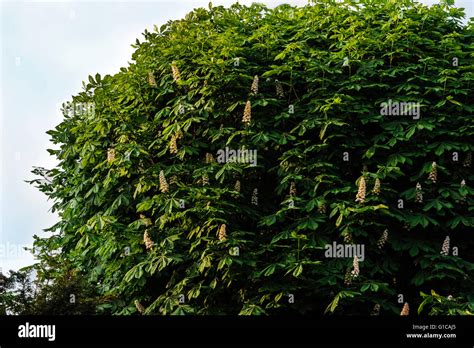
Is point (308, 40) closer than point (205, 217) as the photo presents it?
No

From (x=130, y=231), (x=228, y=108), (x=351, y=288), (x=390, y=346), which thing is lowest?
(x=390, y=346)

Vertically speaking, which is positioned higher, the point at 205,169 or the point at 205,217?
the point at 205,169

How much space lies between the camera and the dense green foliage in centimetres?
960

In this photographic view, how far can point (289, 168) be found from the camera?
1004 centimetres

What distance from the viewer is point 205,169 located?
10055 millimetres

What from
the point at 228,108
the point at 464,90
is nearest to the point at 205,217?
the point at 228,108

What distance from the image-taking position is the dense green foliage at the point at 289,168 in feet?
31.5

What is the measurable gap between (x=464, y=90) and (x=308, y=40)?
248 centimetres

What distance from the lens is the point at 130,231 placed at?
10.3 meters

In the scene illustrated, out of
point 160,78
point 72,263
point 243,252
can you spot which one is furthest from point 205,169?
point 72,263

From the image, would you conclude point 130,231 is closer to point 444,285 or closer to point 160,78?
point 160,78

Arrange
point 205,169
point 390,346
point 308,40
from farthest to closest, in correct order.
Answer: point 308,40 < point 205,169 < point 390,346

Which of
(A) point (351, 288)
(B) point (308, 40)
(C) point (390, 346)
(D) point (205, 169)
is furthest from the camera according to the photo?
(B) point (308, 40)

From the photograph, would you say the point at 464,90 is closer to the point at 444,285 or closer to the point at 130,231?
the point at 444,285
